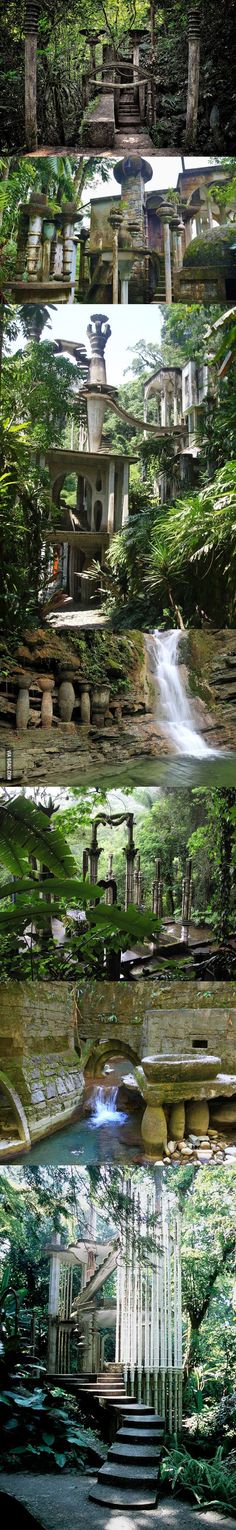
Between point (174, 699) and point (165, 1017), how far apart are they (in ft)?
3.43

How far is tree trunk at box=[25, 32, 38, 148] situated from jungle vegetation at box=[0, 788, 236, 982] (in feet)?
7.19

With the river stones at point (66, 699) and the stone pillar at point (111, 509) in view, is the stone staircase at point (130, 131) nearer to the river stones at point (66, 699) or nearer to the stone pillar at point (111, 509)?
the stone pillar at point (111, 509)

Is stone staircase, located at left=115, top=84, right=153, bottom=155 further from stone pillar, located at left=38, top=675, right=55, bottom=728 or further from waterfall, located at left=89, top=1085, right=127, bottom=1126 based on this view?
waterfall, located at left=89, top=1085, right=127, bottom=1126

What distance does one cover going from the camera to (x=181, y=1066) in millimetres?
5148

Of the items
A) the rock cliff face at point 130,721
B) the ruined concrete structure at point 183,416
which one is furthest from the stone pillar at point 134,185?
the rock cliff face at point 130,721

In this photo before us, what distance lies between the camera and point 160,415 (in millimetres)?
5160

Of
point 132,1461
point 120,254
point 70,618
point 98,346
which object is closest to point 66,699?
point 70,618

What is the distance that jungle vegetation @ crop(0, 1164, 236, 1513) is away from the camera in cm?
532

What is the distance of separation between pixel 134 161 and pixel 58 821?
222 centimetres

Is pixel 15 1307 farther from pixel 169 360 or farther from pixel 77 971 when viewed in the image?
pixel 169 360

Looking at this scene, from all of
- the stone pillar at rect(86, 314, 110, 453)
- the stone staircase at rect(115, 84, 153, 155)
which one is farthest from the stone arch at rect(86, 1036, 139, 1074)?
the stone staircase at rect(115, 84, 153, 155)

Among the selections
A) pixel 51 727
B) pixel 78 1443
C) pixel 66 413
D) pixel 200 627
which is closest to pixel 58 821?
pixel 51 727

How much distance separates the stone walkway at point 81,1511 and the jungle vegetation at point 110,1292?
5 centimetres

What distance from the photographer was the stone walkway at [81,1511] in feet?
16.1
